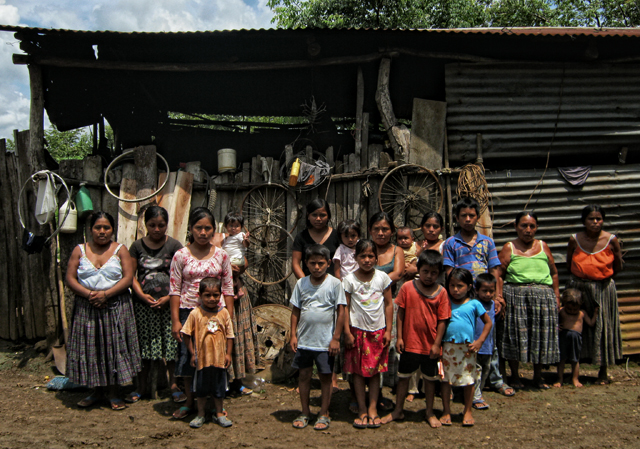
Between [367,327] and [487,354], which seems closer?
[367,327]

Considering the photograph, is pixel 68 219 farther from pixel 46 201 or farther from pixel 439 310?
pixel 439 310

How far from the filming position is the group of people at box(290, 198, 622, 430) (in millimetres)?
3666

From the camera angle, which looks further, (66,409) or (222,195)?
(222,195)

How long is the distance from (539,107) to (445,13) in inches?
395

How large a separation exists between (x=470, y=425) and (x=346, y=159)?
139 inches

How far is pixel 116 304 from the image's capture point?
4.25 meters

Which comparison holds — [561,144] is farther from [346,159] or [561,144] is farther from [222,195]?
[222,195]

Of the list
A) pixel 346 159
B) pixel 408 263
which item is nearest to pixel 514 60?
pixel 346 159

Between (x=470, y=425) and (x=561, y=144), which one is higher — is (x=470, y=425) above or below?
below

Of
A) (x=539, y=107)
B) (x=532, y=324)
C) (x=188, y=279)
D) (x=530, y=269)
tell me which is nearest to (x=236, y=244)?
(x=188, y=279)

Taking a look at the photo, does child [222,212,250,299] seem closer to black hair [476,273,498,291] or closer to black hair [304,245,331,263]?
black hair [304,245,331,263]

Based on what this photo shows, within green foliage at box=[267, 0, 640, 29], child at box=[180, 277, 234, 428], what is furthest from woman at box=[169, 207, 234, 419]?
green foliage at box=[267, 0, 640, 29]

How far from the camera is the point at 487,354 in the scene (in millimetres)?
4375

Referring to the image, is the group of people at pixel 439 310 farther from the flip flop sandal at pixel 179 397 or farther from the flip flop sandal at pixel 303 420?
the flip flop sandal at pixel 179 397
